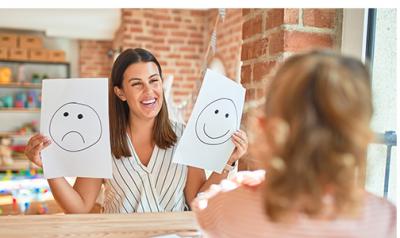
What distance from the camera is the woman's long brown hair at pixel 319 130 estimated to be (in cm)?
34

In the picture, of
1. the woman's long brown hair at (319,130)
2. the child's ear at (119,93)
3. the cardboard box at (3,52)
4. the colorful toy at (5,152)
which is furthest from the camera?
the cardboard box at (3,52)

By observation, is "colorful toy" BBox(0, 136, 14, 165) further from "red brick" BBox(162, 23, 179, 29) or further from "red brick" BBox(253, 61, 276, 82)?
"red brick" BBox(253, 61, 276, 82)

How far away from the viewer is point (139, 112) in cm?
119

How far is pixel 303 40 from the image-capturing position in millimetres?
1074

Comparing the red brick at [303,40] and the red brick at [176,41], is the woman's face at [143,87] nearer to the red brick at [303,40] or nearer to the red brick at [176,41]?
the red brick at [303,40]

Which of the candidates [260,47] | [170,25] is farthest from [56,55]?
[260,47]

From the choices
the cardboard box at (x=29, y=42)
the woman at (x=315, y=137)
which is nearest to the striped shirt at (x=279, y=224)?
the woman at (x=315, y=137)

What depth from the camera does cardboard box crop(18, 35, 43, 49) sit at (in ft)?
16.2

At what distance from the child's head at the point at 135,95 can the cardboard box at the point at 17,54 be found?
4292mm

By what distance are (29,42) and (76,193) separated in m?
→ 4.44

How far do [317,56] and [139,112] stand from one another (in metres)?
0.88

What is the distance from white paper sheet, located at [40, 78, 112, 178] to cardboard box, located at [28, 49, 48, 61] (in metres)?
4.51

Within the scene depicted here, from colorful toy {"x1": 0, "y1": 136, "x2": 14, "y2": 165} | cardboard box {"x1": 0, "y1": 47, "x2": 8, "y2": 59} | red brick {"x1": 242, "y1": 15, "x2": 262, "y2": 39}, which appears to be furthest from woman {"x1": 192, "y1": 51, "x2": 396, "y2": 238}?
cardboard box {"x1": 0, "y1": 47, "x2": 8, "y2": 59}

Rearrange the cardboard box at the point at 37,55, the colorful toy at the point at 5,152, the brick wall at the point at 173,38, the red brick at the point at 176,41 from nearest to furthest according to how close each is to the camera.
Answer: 1. the brick wall at the point at 173,38
2. the red brick at the point at 176,41
3. the colorful toy at the point at 5,152
4. the cardboard box at the point at 37,55
